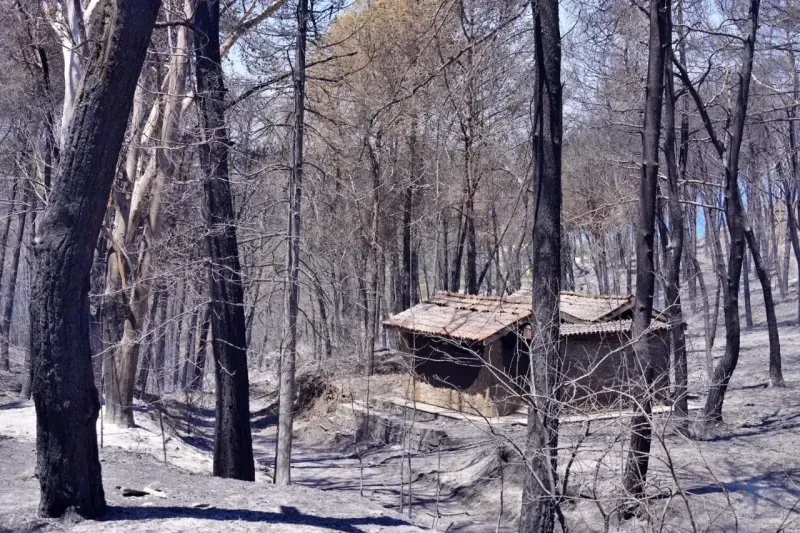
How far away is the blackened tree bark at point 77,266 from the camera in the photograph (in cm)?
662

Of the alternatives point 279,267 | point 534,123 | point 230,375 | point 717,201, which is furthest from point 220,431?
point 717,201

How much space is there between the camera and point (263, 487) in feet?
31.9

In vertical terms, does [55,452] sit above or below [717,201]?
below

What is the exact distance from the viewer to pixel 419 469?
17.3 meters

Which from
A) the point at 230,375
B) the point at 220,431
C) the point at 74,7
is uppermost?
the point at 74,7

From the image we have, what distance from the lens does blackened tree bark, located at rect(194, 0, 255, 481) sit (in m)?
10.8

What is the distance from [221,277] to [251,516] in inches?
151

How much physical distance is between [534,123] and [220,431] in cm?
584

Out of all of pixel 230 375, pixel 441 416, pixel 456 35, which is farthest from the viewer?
pixel 441 416

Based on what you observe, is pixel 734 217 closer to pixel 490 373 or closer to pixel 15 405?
pixel 490 373

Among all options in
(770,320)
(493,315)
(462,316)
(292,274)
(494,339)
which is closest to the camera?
(292,274)

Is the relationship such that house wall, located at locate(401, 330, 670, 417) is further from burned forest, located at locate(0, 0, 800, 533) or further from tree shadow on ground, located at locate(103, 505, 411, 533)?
tree shadow on ground, located at locate(103, 505, 411, 533)

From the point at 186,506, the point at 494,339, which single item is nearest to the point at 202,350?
the point at 494,339

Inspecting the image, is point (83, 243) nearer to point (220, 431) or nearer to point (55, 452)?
point (55, 452)
